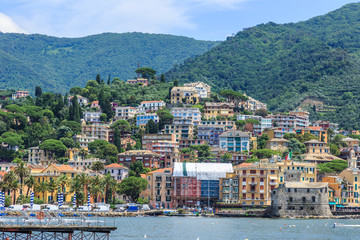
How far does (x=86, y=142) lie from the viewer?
19025 cm

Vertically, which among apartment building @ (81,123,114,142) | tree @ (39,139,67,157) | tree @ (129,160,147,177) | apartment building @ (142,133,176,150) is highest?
apartment building @ (81,123,114,142)

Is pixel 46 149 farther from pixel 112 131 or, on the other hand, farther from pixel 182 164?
pixel 182 164

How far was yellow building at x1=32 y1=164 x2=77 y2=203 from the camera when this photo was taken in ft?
463

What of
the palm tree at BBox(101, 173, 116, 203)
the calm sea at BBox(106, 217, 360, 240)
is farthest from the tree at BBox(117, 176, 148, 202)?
the calm sea at BBox(106, 217, 360, 240)

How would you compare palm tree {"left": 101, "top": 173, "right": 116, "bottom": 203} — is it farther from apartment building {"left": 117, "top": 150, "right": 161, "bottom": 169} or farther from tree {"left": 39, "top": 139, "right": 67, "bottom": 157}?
tree {"left": 39, "top": 139, "right": 67, "bottom": 157}

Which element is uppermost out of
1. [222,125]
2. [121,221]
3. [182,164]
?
[222,125]

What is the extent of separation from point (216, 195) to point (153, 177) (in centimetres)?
1376

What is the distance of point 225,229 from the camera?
352ft

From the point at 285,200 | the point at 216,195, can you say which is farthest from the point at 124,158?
the point at 285,200


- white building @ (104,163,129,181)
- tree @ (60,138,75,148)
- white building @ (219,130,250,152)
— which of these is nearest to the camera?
white building @ (104,163,129,181)

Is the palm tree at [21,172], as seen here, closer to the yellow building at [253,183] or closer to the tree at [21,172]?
the tree at [21,172]

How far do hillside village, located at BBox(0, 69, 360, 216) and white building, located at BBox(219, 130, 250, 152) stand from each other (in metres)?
0.25

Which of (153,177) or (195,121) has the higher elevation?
(195,121)

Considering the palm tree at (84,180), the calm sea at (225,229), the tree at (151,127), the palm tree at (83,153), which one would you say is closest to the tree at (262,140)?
the tree at (151,127)
